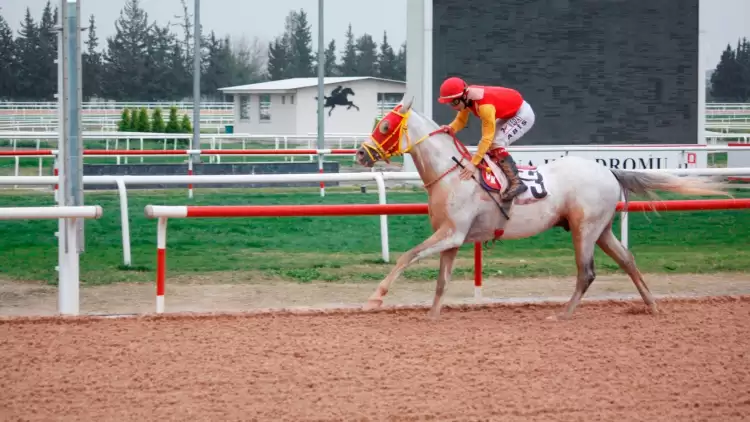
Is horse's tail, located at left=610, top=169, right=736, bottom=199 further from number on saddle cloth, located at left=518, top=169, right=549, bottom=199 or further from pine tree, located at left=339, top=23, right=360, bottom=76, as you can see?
pine tree, located at left=339, top=23, right=360, bottom=76

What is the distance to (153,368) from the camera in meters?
5.17

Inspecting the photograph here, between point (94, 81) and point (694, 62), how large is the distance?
83.5 ft

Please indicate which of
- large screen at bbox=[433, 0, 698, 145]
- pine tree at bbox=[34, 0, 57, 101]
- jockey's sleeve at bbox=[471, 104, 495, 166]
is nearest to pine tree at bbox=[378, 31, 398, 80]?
pine tree at bbox=[34, 0, 57, 101]

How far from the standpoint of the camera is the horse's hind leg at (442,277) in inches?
259

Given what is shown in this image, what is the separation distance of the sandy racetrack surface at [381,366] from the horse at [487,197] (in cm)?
41

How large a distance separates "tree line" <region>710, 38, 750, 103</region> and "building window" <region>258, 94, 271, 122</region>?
16.5 metres

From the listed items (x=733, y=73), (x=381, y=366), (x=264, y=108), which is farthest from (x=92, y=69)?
(x=381, y=366)

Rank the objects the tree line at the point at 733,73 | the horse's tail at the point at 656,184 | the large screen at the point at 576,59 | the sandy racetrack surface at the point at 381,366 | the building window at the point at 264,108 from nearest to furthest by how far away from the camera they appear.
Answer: the sandy racetrack surface at the point at 381,366 → the horse's tail at the point at 656,184 → the large screen at the point at 576,59 → the tree line at the point at 733,73 → the building window at the point at 264,108

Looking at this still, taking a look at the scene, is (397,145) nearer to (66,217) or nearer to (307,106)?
(66,217)

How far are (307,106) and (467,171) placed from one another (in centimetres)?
3148

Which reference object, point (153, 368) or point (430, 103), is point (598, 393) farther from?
point (430, 103)

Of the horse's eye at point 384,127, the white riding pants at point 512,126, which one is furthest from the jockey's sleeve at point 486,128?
the horse's eye at point 384,127

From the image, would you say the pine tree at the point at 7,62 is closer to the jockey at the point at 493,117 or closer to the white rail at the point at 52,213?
the white rail at the point at 52,213

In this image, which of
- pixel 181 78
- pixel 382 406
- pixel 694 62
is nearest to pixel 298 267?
pixel 382 406
